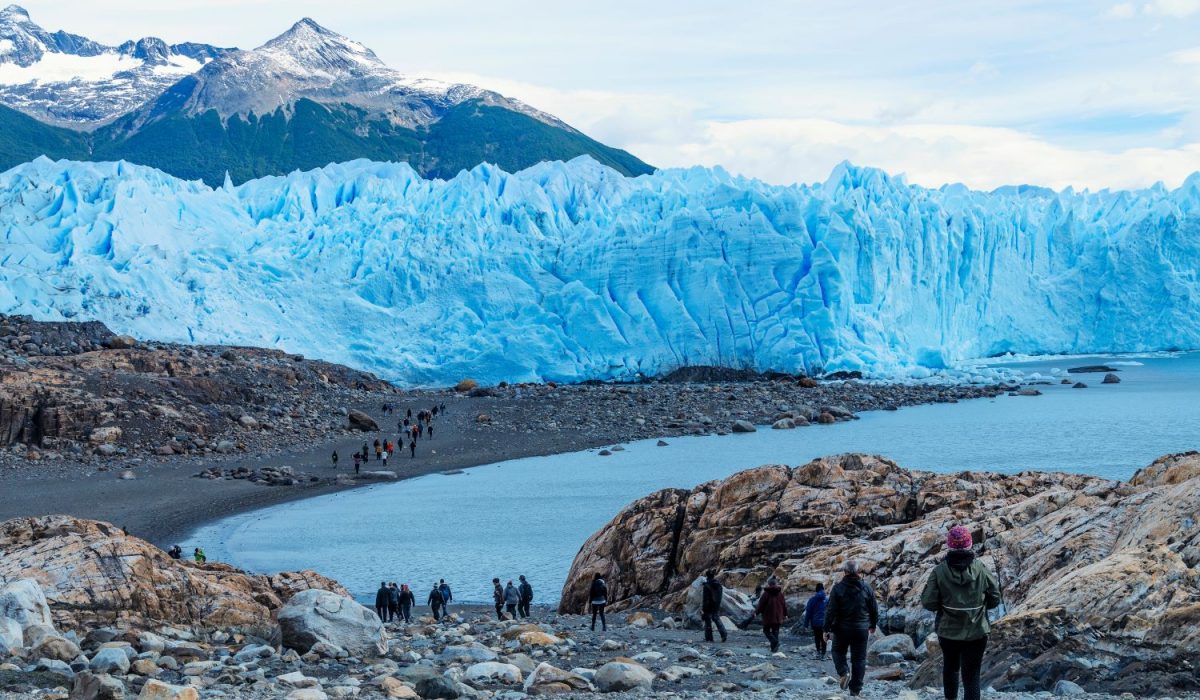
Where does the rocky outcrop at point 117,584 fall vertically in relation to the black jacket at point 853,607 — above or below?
below

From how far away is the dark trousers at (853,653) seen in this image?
20.3 ft

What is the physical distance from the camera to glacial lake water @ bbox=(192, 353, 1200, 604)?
17141 millimetres

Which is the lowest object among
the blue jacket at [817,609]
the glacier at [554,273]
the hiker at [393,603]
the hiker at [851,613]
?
the hiker at [393,603]

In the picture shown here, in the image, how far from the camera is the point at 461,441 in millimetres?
29984

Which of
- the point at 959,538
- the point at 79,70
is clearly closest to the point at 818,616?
the point at 959,538

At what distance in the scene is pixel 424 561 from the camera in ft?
56.7

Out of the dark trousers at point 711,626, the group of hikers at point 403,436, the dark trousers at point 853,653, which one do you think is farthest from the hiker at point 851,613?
the group of hikers at point 403,436

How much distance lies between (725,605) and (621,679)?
11.1ft

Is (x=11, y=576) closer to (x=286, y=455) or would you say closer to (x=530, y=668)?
(x=530, y=668)

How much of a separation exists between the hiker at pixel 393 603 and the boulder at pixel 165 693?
6942 millimetres

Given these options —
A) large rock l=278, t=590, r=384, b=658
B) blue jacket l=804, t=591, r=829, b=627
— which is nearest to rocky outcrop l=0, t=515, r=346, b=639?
large rock l=278, t=590, r=384, b=658

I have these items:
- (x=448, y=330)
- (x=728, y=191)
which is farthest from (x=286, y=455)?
(x=728, y=191)

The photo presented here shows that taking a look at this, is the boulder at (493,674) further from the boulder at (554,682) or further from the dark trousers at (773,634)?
the dark trousers at (773,634)

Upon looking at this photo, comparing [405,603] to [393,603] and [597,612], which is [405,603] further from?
[597,612]
